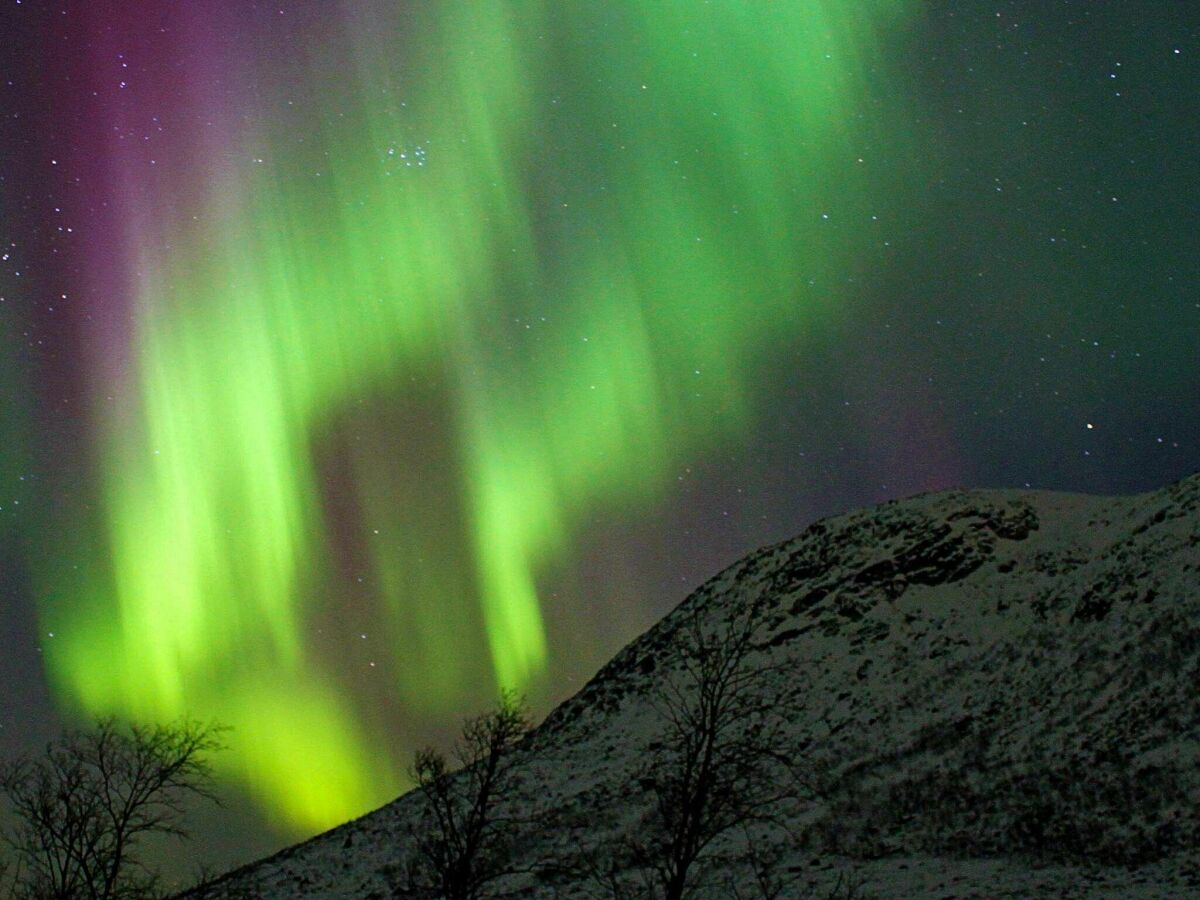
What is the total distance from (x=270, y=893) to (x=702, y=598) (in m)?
43.6

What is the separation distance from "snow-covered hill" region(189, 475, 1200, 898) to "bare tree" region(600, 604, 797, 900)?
1358 millimetres

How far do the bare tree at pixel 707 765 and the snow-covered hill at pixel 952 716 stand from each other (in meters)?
1.36

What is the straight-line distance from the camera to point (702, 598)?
73688 mm

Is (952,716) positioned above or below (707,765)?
below

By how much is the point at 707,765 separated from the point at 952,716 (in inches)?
1156

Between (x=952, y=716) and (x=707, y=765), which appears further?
(x=952, y=716)

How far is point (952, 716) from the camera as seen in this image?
3812 cm

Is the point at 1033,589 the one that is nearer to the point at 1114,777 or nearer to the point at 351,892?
the point at 1114,777

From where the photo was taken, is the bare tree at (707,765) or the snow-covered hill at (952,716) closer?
the bare tree at (707,765)

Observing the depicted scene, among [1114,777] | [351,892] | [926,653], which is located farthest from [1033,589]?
[351,892]

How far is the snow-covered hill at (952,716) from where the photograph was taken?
22281mm

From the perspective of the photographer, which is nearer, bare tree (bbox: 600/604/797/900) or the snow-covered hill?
bare tree (bbox: 600/604/797/900)

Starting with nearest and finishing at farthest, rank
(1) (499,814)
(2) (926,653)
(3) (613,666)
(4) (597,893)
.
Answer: (4) (597,893) → (1) (499,814) → (2) (926,653) → (3) (613,666)

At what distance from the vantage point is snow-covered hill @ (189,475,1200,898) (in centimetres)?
2228
